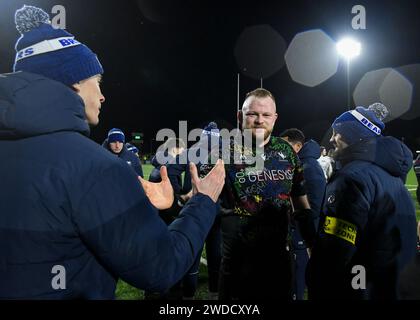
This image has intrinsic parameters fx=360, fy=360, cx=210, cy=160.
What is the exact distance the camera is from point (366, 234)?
2320 millimetres

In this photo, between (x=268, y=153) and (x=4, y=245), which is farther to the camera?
(x=268, y=153)

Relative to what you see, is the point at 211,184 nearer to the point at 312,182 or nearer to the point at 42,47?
the point at 42,47

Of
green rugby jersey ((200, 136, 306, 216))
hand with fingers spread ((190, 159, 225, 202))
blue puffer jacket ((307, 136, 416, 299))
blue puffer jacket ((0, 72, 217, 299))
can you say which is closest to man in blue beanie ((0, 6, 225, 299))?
blue puffer jacket ((0, 72, 217, 299))

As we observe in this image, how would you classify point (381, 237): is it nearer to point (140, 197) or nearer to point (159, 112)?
point (140, 197)

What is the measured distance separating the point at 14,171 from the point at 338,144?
2.63 m

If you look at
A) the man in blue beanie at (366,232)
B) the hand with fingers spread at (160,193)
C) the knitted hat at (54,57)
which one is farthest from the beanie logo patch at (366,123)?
the knitted hat at (54,57)

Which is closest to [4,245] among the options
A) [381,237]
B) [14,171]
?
[14,171]

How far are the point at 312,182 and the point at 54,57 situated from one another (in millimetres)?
3471

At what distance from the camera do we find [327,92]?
153 feet

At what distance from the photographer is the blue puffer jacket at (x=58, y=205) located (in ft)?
4.01

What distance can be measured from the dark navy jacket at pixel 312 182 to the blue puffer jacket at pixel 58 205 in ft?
9.95

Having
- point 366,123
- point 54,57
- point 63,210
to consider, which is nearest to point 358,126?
point 366,123

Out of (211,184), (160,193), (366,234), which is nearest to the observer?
(211,184)

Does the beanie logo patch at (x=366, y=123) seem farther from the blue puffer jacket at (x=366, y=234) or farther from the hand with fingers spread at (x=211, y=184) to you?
the hand with fingers spread at (x=211, y=184)
